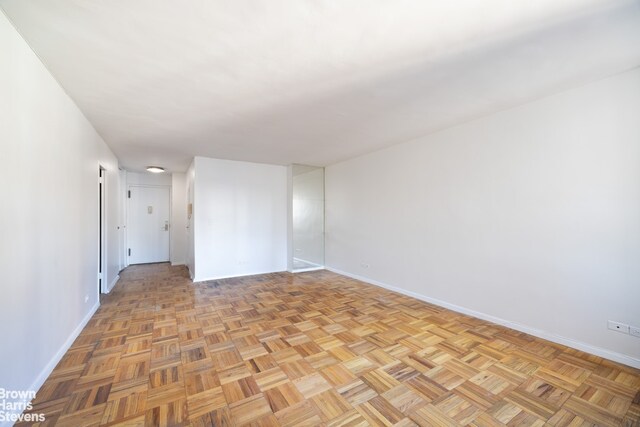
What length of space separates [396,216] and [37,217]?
411 centimetres

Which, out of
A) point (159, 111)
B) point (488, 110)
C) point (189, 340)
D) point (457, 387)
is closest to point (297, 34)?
point (159, 111)

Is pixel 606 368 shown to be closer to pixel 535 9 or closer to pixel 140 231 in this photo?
pixel 535 9

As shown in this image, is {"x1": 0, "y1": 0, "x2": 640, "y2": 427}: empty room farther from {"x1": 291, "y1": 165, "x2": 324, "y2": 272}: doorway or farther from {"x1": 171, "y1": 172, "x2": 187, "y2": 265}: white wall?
{"x1": 171, "y1": 172, "x2": 187, "y2": 265}: white wall

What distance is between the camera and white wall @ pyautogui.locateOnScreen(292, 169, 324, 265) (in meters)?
6.00

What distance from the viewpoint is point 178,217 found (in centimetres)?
691

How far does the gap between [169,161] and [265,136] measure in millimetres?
2843

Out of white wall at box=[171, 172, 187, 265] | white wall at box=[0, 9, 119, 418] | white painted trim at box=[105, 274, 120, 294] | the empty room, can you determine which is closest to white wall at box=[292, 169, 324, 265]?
the empty room

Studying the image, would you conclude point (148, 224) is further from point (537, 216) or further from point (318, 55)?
point (537, 216)

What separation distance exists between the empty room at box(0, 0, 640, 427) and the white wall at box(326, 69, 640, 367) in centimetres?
2

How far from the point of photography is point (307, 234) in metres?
6.04

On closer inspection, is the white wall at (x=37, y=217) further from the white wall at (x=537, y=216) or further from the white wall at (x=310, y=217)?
the white wall at (x=537, y=216)

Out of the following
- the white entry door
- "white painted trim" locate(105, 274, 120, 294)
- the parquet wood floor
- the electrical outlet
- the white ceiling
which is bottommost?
the parquet wood floor

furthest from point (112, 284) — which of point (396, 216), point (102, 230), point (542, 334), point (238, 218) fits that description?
point (542, 334)

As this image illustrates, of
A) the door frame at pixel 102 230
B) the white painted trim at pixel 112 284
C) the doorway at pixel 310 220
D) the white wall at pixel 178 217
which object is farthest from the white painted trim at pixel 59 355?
the white wall at pixel 178 217
